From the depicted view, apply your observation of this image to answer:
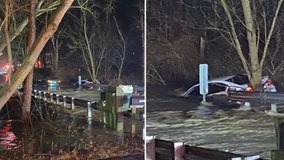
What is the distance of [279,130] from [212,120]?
1.87 ft

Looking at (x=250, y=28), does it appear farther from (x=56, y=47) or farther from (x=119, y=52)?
(x=56, y=47)

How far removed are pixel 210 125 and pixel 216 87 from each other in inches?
14.1

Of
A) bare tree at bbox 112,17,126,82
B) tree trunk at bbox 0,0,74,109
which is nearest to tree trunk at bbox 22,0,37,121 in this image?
tree trunk at bbox 0,0,74,109

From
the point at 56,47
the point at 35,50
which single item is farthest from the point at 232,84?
the point at 56,47

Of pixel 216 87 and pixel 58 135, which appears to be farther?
pixel 58 135

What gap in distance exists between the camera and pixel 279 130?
3.20 metres

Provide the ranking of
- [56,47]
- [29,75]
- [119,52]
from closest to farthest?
1. [119,52]
2. [56,47]
3. [29,75]

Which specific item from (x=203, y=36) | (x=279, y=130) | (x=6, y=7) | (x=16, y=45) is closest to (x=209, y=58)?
(x=203, y=36)

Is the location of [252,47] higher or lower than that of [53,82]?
higher

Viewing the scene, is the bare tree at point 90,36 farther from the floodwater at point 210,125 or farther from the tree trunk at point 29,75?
the floodwater at point 210,125

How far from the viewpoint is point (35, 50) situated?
513cm

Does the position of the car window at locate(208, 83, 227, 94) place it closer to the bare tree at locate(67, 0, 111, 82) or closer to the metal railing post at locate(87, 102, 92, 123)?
the bare tree at locate(67, 0, 111, 82)

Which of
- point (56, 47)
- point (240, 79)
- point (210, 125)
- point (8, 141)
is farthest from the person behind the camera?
point (8, 141)

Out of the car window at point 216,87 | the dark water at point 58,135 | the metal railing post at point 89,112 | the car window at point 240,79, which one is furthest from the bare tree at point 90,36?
the car window at point 240,79
